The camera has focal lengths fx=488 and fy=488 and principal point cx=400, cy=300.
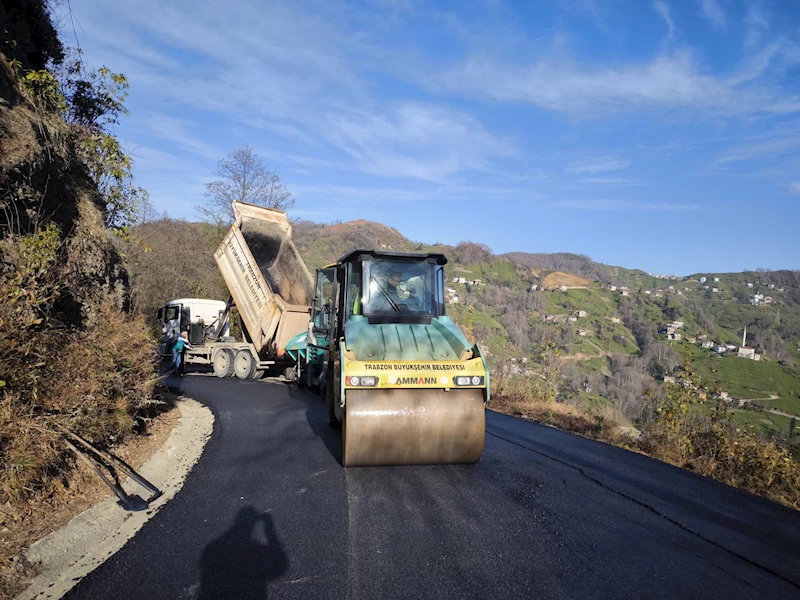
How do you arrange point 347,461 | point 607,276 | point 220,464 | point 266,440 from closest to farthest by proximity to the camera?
point 347,461, point 220,464, point 266,440, point 607,276

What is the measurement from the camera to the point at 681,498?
5348 mm

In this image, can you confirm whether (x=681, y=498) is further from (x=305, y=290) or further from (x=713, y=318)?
(x=713, y=318)

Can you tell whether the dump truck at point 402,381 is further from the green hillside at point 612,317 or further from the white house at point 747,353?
the white house at point 747,353

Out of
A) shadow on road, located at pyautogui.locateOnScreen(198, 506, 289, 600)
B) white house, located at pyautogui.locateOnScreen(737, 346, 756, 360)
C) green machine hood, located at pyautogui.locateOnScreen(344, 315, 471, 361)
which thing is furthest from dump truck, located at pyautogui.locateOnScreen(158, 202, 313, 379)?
white house, located at pyautogui.locateOnScreen(737, 346, 756, 360)

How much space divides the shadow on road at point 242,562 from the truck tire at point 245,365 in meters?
9.44

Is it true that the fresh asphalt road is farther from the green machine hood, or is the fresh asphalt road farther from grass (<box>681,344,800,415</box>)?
grass (<box>681,344,800,415</box>)

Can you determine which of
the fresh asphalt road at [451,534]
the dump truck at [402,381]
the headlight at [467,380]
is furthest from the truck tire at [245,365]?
the headlight at [467,380]

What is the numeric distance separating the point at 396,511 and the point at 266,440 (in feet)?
10.1

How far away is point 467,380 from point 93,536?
3.69 metres

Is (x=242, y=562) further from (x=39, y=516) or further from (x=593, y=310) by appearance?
A: (x=593, y=310)

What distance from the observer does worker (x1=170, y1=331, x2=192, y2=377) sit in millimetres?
14531

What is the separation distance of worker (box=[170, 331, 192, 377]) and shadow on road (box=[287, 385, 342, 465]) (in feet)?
15.9

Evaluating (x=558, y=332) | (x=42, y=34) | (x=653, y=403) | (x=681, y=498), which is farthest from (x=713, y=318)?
(x=42, y=34)

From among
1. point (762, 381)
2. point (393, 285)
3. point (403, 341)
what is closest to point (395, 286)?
point (393, 285)
